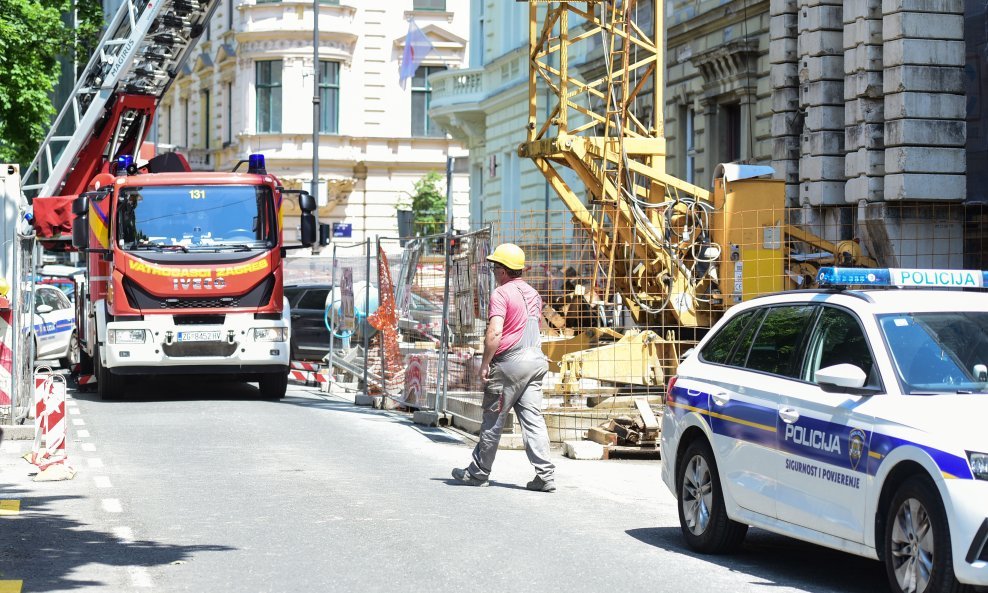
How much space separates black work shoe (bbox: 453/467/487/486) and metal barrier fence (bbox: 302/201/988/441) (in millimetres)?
3437

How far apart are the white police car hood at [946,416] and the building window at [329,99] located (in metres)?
51.0

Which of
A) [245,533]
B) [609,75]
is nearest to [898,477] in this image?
[245,533]

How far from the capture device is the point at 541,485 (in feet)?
39.8

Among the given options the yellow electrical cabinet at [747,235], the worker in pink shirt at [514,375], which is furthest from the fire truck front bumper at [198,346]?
the worker in pink shirt at [514,375]

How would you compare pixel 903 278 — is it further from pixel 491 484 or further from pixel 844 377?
pixel 491 484

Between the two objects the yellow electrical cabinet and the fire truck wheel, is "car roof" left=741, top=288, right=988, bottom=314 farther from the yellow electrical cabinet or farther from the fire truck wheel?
the fire truck wheel

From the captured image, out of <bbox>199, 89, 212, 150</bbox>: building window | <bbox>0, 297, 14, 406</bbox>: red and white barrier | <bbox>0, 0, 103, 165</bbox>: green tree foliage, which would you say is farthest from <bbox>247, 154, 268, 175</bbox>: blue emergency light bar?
<bbox>199, 89, 212, 150</bbox>: building window

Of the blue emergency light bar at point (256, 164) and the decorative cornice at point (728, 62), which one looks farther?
the decorative cornice at point (728, 62)

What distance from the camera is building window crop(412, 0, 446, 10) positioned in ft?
195

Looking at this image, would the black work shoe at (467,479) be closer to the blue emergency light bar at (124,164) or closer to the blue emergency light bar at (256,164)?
the blue emergency light bar at (256,164)

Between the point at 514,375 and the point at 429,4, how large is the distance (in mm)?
48937

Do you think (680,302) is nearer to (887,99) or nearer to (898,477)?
(887,99)

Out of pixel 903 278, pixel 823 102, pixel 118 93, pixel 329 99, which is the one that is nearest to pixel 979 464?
pixel 903 278

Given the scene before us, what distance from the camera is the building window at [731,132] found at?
2908 cm
